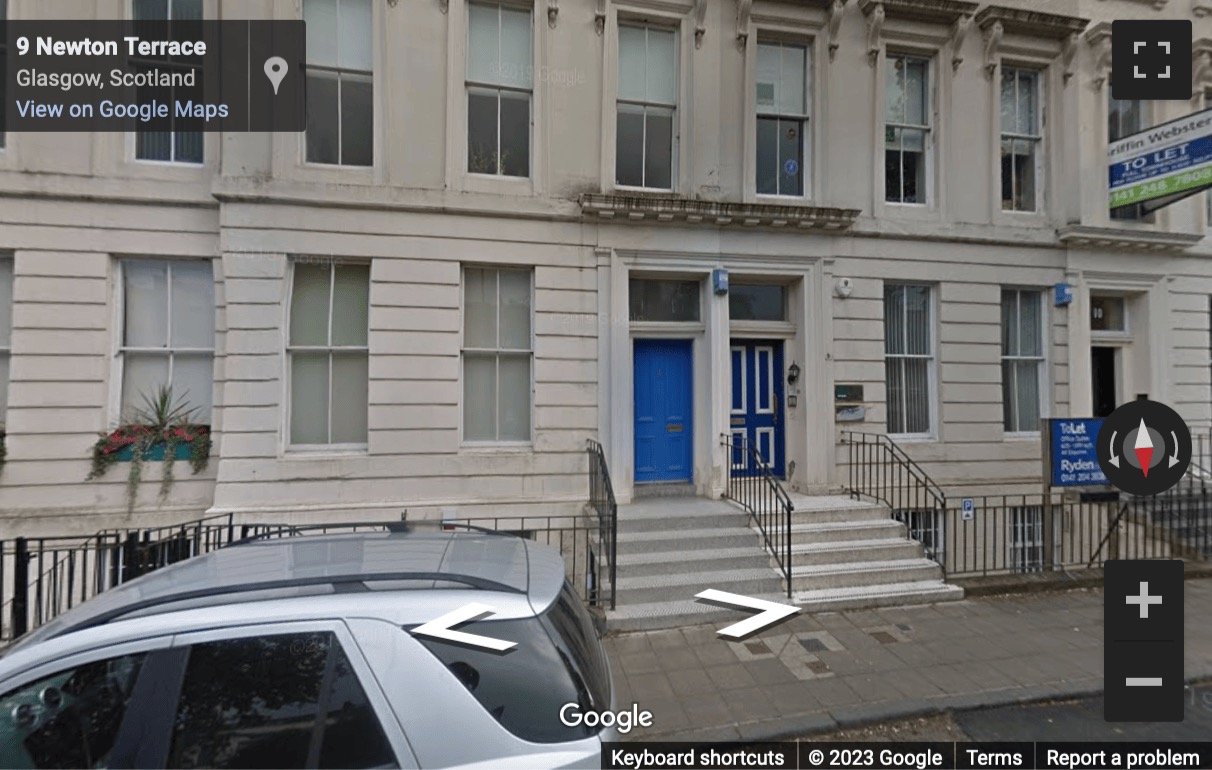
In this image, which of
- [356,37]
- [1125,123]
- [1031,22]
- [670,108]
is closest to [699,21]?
[670,108]

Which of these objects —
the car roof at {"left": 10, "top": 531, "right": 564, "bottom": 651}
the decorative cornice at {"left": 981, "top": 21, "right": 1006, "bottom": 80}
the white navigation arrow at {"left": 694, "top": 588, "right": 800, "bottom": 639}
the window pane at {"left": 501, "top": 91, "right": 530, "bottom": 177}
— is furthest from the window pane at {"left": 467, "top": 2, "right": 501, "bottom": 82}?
the decorative cornice at {"left": 981, "top": 21, "right": 1006, "bottom": 80}

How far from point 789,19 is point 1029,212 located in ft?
18.0

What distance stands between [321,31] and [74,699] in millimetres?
8386

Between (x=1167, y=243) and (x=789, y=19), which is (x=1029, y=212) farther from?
(x=789, y=19)

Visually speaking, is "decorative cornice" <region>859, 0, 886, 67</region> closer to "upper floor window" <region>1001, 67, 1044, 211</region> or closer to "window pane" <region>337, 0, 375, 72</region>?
"upper floor window" <region>1001, 67, 1044, 211</region>

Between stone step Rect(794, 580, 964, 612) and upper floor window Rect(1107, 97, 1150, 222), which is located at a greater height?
upper floor window Rect(1107, 97, 1150, 222)

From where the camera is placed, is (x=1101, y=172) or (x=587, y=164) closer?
(x=587, y=164)

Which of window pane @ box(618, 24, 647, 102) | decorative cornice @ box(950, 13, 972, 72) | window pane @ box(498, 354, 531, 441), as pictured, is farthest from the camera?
decorative cornice @ box(950, 13, 972, 72)

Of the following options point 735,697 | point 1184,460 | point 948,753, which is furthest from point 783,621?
point 1184,460

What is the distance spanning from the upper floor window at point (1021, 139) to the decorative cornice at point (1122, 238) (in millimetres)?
753

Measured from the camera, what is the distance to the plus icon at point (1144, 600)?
13.4 ft

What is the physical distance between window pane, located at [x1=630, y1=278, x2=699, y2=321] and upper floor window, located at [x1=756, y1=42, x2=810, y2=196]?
2018mm

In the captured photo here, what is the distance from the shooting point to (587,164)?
25.9ft

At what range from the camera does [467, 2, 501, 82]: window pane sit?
7730 mm
